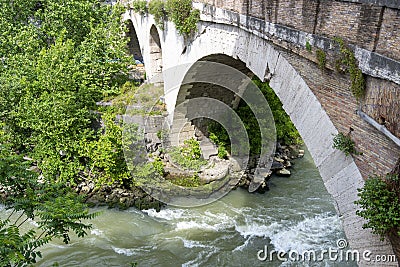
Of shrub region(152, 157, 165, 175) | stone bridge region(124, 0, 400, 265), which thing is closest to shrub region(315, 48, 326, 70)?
stone bridge region(124, 0, 400, 265)

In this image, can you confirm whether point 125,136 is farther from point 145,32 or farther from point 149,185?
point 145,32

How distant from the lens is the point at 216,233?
9719 millimetres

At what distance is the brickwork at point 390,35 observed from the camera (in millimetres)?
3695

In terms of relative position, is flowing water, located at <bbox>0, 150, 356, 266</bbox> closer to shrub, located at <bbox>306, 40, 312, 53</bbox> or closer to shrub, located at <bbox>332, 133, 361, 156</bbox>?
shrub, located at <bbox>332, 133, 361, 156</bbox>

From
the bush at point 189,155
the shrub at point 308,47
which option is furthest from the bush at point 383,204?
the bush at point 189,155

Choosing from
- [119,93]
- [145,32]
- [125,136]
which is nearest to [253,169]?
[125,136]

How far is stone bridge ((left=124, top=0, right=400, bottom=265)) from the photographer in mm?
3848

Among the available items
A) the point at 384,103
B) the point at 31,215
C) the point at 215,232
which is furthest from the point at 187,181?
the point at 384,103

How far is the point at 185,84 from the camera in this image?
11.5 metres

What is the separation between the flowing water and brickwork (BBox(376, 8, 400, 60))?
5645 mm

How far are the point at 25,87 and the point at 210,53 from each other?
591 cm

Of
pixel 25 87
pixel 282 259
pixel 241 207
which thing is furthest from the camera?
pixel 25 87

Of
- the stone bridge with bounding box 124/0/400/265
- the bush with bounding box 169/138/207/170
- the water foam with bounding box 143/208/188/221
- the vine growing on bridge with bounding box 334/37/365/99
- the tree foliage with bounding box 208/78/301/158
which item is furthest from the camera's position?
the tree foliage with bounding box 208/78/301/158

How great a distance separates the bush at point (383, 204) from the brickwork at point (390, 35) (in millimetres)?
1190
